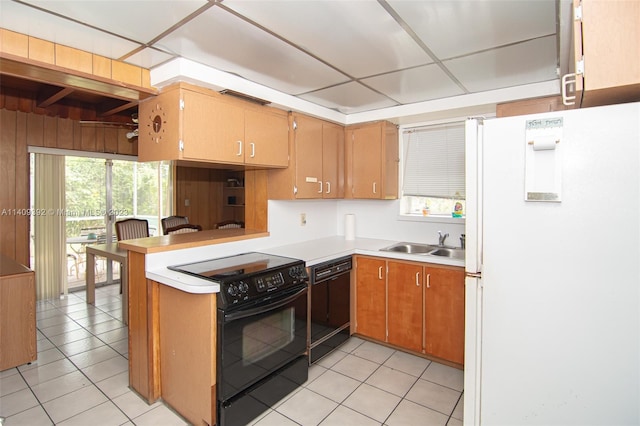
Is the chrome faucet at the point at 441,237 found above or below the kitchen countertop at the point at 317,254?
above

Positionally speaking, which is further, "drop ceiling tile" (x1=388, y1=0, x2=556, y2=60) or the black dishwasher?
the black dishwasher

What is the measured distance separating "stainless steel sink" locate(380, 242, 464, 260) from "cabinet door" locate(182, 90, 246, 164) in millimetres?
1648

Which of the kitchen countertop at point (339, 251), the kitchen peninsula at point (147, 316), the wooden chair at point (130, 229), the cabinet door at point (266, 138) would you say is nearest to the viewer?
the kitchen peninsula at point (147, 316)

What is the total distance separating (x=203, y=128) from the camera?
7.57 ft

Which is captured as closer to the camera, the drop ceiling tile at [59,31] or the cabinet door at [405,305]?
the drop ceiling tile at [59,31]

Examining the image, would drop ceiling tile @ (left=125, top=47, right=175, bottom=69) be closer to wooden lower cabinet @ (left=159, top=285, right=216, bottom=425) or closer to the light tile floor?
wooden lower cabinet @ (left=159, top=285, right=216, bottom=425)

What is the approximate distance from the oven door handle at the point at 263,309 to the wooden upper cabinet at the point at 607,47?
6.24 ft

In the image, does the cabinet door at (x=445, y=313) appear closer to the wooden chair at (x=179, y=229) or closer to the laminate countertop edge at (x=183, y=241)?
the laminate countertop edge at (x=183, y=241)

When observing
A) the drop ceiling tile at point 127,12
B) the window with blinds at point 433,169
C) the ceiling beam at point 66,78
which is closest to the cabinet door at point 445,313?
the window with blinds at point 433,169

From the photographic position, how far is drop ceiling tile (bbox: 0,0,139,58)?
1.68 meters

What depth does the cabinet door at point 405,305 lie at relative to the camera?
289cm

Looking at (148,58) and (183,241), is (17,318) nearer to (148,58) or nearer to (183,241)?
(183,241)

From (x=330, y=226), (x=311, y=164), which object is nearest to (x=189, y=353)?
(x=311, y=164)

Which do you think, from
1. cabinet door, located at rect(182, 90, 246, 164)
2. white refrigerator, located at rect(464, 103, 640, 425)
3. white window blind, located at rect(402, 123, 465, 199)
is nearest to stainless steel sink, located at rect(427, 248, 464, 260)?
white window blind, located at rect(402, 123, 465, 199)
